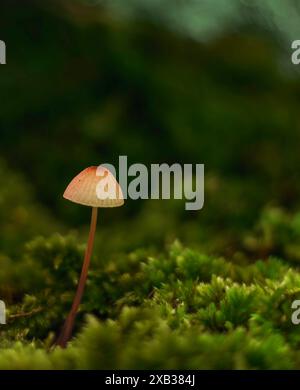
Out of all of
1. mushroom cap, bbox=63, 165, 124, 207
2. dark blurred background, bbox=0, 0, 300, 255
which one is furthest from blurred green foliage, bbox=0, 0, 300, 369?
mushroom cap, bbox=63, 165, 124, 207

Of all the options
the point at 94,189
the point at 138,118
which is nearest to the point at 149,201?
the point at 138,118

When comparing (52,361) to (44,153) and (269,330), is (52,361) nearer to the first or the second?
(269,330)

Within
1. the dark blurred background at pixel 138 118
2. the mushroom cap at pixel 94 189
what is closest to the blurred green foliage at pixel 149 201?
the dark blurred background at pixel 138 118

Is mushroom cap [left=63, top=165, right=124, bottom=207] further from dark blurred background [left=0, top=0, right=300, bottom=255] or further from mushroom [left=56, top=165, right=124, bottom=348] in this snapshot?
dark blurred background [left=0, top=0, right=300, bottom=255]

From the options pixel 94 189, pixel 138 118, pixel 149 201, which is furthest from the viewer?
pixel 138 118

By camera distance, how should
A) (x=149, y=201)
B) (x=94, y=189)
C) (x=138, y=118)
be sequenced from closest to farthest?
(x=94, y=189) → (x=149, y=201) → (x=138, y=118)

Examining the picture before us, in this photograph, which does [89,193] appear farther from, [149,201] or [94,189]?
[149,201]

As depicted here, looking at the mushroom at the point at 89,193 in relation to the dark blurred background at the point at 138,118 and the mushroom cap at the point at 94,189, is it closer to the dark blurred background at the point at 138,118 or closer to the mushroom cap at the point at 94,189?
the mushroom cap at the point at 94,189
